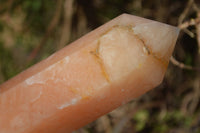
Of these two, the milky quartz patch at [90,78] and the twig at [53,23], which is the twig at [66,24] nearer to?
the twig at [53,23]

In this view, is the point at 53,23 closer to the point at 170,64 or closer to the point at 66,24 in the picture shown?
the point at 66,24

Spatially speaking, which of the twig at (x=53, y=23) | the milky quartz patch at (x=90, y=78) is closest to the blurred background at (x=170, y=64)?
the twig at (x=53, y=23)

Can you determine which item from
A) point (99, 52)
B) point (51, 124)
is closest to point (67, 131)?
point (51, 124)

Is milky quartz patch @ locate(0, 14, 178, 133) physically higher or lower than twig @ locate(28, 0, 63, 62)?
higher

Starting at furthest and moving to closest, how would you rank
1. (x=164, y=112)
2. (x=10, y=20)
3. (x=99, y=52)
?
(x=10, y=20)
(x=164, y=112)
(x=99, y=52)

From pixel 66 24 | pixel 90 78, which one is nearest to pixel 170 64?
pixel 66 24

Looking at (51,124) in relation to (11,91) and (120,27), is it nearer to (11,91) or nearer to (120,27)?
(11,91)

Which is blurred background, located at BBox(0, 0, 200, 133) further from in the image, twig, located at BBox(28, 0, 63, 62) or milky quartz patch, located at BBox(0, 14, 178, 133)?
milky quartz patch, located at BBox(0, 14, 178, 133)

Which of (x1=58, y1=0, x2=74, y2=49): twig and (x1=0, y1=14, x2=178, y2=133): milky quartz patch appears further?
(x1=58, y1=0, x2=74, y2=49): twig

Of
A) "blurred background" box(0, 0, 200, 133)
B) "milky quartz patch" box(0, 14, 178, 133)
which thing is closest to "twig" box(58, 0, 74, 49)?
"blurred background" box(0, 0, 200, 133)
